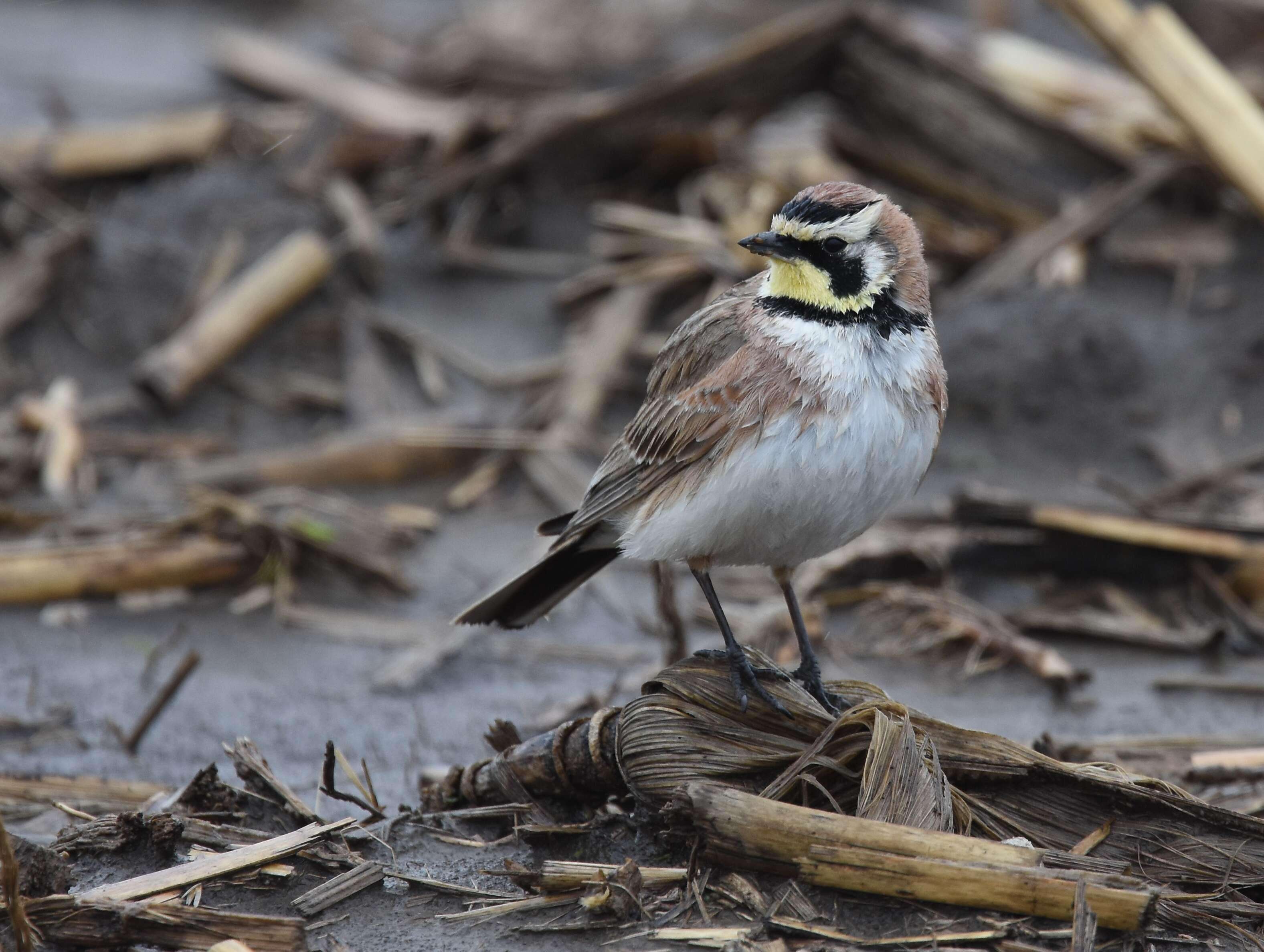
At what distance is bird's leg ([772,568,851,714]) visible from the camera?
188 inches

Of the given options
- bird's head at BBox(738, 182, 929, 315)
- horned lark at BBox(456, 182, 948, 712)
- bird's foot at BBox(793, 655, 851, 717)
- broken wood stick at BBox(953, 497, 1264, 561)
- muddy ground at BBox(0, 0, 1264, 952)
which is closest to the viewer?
horned lark at BBox(456, 182, 948, 712)

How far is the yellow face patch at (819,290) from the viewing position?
15.3ft

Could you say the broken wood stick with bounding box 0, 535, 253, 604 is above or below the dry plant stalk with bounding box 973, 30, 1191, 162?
below

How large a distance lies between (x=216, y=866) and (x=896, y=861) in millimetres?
1951

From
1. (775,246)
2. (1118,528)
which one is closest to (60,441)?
(775,246)

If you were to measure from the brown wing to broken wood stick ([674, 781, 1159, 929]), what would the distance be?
Answer: 4.34 ft

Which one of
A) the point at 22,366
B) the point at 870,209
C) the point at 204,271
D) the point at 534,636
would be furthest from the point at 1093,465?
the point at 22,366

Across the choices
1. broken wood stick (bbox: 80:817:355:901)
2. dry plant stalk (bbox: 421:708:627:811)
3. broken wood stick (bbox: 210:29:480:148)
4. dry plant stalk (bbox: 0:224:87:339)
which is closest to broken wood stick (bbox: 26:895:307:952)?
broken wood stick (bbox: 80:817:355:901)

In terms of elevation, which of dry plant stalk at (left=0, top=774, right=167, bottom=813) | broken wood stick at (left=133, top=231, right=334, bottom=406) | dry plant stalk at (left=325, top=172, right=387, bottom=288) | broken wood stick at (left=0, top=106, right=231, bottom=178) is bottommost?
dry plant stalk at (left=0, top=774, right=167, bottom=813)

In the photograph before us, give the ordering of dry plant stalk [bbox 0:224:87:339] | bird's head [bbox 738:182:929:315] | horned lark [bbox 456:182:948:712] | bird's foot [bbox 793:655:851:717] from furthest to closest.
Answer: dry plant stalk [bbox 0:224:87:339]
bird's foot [bbox 793:655:851:717]
bird's head [bbox 738:182:929:315]
horned lark [bbox 456:182:948:712]

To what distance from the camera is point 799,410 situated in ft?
14.6

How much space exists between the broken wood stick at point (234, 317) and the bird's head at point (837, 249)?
5.20 meters

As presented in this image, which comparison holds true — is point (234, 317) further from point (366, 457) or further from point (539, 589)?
point (539, 589)

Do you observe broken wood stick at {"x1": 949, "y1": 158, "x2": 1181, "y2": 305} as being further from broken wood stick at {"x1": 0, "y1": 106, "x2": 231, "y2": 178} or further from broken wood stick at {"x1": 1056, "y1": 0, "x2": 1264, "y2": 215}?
broken wood stick at {"x1": 0, "y1": 106, "x2": 231, "y2": 178}
